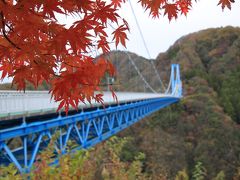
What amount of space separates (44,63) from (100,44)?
464mm

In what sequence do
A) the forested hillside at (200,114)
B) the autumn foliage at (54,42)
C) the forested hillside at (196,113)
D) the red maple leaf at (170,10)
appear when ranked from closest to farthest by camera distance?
the autumn foliage at (54,42)
the red maple leaf at (170,10)
the forested hillside at (196,113)
the forested hillside at (200,114)

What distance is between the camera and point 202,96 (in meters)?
45.9

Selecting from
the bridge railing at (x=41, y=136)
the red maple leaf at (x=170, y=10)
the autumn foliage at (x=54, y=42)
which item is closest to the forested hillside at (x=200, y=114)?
the bridge railing at (x=41, y=136)

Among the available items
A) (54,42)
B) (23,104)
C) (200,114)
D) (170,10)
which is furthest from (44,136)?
(200,114)

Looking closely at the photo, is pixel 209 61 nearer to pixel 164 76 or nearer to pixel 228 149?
pixel 164 76

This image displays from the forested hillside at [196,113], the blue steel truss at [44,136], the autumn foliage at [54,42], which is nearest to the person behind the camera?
the autumn foliage at [54,42]

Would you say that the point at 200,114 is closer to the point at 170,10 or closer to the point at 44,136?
the point at 44,136

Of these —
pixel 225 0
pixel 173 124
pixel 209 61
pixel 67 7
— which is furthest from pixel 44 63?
pixel 209 61

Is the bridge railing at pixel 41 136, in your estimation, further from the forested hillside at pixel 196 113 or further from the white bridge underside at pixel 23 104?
the forested hillside at pixel 196 113

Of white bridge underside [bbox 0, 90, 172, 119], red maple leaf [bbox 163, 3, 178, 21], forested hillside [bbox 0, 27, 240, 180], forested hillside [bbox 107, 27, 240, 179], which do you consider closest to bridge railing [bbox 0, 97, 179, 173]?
white bridge underside [bbox 0, 90, 172, 119]

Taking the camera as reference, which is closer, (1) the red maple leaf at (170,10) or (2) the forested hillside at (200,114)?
(1) the red maple leaf at (170,10)

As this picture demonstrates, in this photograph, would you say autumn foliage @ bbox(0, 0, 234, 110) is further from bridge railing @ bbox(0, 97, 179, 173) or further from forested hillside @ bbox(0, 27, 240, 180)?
forested hillside @ bbox(0, 27, 240, 180)

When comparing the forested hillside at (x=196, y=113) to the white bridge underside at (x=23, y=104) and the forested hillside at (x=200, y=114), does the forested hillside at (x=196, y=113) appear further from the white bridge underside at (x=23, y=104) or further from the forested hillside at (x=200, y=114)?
the white bridge underside at (x=23, y=104)

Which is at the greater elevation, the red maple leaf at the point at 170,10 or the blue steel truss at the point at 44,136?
the red maple leaf at the point at 170,10
